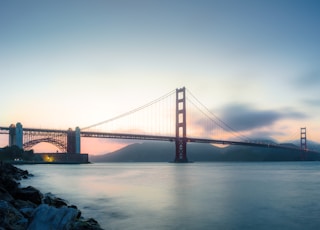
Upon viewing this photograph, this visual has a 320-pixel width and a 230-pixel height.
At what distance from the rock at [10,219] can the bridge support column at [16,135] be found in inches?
3026

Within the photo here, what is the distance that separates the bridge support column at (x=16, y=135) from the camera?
79.6 meters

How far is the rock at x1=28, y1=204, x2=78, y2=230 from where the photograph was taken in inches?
236

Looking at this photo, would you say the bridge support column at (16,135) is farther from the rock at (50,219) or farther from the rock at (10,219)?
the rock at (50,219)

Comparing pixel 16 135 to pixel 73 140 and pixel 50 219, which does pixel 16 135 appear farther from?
pixel 50 219

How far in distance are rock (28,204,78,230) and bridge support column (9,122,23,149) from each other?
78516 mm

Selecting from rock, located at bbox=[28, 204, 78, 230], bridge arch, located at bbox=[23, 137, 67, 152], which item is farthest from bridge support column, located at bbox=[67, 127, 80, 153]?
rock, located at bbox=[28, 204, 78, 230]

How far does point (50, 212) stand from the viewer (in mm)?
6254

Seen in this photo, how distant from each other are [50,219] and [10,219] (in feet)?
5.72

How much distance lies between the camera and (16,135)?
8019 centimetres

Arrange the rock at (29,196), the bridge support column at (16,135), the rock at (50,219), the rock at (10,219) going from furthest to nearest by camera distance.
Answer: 1. the bridge support column at (16,135)
2. the rock at (29,196)
3. the rock at (10,219)
4. the rock at (50,219)

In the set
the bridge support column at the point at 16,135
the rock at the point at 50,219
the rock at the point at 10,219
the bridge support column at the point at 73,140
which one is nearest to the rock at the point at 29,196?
the rock at the point at 10,219

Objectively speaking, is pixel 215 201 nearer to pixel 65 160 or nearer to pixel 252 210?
pixel 252 210

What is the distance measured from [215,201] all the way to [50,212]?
13016 mm

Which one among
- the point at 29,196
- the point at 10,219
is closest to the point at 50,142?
the point at 29,196
